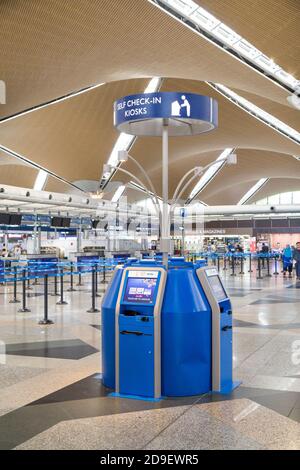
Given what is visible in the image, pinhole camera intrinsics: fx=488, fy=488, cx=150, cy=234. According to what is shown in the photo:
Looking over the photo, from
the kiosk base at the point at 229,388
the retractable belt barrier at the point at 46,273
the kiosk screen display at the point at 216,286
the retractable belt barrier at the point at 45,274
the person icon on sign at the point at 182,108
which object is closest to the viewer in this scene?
the kiosk base at the point at 229,388

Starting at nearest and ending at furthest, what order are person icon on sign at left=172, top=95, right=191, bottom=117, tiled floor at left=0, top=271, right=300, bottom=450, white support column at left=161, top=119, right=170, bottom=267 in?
tiled floor at left=0, top=271, right=300, bottom=450
person icon on sign at left=172, top=95, right=191, bottom=117
white support column at left=161, top=119, right=170, bottom=267

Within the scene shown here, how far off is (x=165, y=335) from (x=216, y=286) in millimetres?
926

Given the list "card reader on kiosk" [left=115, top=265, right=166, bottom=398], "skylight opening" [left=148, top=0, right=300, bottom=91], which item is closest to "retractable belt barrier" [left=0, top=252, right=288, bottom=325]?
"card reader on kiosk" [left=115, top=265, right=166, bottom=398]

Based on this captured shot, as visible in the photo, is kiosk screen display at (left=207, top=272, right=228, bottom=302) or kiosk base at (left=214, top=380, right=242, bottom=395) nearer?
kiosk base at (left=214, top=380, right=242, bottom=395)

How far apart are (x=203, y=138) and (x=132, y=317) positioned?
96.6 ft

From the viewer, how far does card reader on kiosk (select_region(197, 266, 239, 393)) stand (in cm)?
526

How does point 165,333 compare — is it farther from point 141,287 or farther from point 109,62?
point 109,62

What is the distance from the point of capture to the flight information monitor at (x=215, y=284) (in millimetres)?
5518

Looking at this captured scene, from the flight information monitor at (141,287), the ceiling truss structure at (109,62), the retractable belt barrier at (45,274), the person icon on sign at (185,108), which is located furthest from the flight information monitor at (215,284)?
the ceiling truss structure at (109,62)

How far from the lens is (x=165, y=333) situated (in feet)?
16.9

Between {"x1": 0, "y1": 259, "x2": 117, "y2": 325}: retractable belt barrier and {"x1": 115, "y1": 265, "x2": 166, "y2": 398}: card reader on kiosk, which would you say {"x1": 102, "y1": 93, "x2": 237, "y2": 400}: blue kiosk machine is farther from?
{"x1": 0, "y1": 259, "x2": 117, "y2": 325}: retractable belt barrier

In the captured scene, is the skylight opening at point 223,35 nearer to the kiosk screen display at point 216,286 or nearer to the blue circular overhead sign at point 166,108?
the blue circular overhead sign at point 166,108
